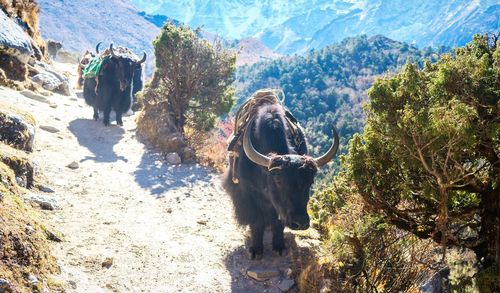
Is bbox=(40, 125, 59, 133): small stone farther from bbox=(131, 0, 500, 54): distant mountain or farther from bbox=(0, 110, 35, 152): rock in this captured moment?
bbox=(131, 0, 500, 54): distant mountain

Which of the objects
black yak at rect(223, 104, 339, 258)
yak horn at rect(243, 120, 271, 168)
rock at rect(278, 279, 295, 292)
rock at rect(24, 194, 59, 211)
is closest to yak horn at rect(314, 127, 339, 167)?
black yak at rect(223, 104, 339, 258)

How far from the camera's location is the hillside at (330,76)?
3341 centimetres

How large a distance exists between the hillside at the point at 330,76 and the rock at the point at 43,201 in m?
24.3

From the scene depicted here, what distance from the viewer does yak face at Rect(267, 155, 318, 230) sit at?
3984 mm

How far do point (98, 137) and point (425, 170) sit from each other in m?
7.40

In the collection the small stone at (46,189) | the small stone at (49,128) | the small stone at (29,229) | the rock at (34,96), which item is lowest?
the small stone at (46,189)

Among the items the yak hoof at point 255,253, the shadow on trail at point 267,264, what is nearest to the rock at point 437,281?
the shadow on trail at point 267,264

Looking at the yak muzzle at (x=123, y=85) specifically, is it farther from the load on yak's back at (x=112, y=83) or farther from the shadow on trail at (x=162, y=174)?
the shadow on trail at (x=162, y=174)

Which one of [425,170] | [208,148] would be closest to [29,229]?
[425,170]

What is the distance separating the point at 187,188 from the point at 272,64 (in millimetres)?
42031

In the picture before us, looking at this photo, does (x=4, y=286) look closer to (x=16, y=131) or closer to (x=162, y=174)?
(x=16, y=131)

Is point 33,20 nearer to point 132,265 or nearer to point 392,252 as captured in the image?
point 132,265

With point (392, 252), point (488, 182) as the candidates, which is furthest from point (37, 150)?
point (488, 182)

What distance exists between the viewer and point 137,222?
5391 mm
